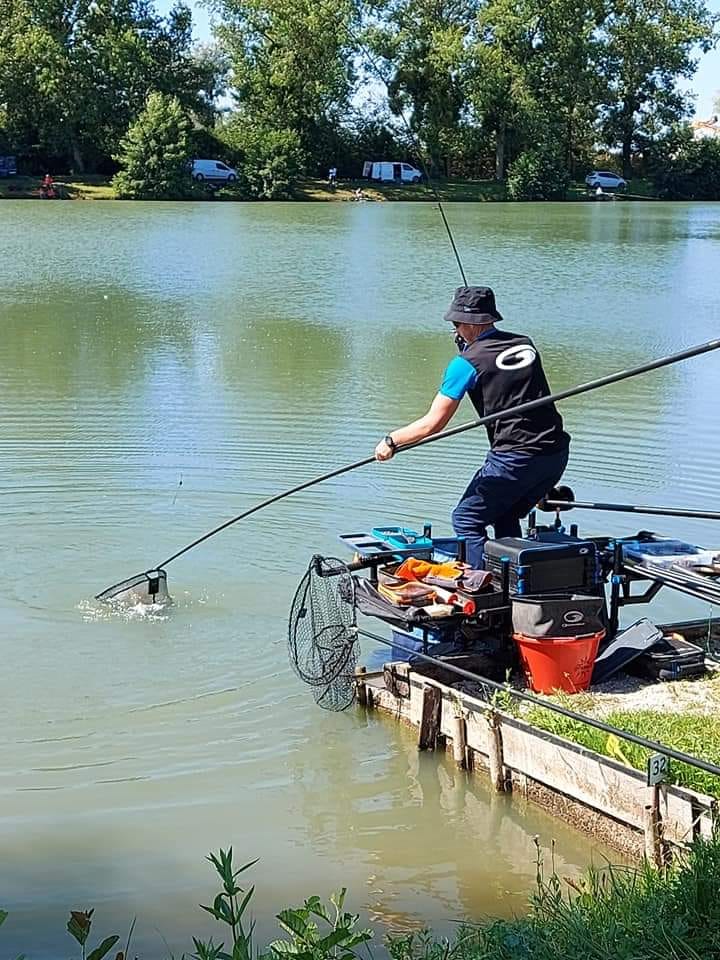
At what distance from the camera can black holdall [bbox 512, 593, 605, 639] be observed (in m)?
6.19

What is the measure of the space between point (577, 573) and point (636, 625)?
0.74m

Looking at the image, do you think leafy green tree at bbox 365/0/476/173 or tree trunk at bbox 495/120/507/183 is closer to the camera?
leafy green tree at bbox 365/0/476/173

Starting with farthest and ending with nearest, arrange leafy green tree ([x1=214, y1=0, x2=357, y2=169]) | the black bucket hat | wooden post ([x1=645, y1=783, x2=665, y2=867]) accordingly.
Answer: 1. leafy green tree ([x1=214, y1=0, x2=357, y2=169])
2. the black bucket hat
3. wooden post ([x1=645, y1=783, x2=665, y2=867])

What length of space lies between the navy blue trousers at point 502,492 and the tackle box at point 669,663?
95 centimetres

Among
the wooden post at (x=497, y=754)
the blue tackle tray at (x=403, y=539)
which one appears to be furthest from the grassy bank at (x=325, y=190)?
the wooden post at (x=497, y=754)

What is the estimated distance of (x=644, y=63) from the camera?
72.3 meters

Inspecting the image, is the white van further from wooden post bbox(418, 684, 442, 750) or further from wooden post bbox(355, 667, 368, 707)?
wooden post bbox(418, 684, 442, 750)

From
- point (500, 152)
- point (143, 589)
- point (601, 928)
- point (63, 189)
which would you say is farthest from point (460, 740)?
point (500, 152)

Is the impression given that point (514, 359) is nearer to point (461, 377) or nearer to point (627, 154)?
point (461, 377)

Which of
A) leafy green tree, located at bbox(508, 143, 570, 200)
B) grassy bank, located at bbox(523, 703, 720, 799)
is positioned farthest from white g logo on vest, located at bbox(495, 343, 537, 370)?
leafy green tree, located at bbox(508, 143, 570, 200)

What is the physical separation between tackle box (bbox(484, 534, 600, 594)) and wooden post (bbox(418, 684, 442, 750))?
62cm

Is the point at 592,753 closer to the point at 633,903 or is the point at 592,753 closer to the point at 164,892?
the point at 633,903

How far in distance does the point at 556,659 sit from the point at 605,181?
65.1m

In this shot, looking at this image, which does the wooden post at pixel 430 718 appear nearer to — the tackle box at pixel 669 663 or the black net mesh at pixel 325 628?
the black net mesh at pixel 325 628
